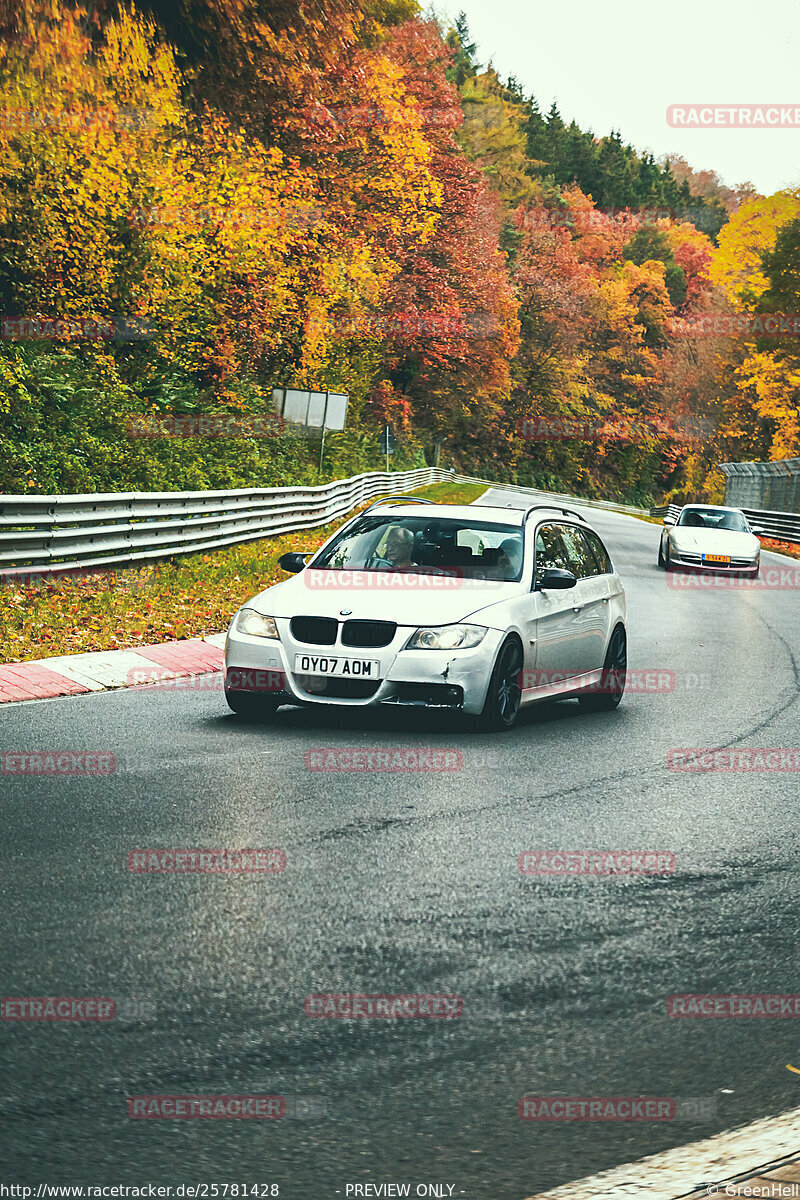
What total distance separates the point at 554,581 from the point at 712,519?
2160 centimetres

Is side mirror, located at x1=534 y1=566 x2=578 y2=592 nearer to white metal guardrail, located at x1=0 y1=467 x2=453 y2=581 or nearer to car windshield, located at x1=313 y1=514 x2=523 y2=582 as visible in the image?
car windshield, located at x1=313 y1=514 x2=523 y2=582

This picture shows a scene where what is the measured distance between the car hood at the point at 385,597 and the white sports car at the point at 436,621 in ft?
0.04

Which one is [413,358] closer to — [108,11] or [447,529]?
[108,11]

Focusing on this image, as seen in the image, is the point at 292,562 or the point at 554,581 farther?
the point at 292,562

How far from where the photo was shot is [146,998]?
445 cm

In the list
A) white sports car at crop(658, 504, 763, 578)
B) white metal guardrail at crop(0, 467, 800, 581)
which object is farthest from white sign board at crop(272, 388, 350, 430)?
white sports car at crop(658, 504, 763, 578)

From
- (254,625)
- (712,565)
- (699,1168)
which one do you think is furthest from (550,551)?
(712,565)

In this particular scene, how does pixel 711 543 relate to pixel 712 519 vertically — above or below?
below

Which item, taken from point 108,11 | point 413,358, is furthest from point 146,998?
point 413,358

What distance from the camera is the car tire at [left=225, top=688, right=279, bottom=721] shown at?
32.4 ft

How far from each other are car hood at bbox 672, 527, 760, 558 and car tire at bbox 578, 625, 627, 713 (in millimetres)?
17763

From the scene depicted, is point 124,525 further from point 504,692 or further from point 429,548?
point 504,692

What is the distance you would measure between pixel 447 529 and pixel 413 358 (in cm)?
5925

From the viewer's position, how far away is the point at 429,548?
35.7 feet
